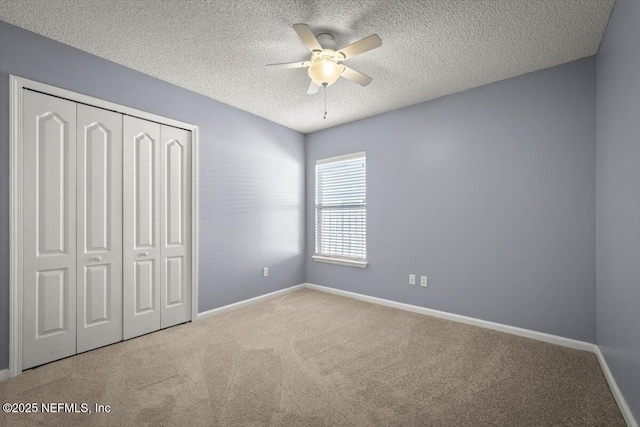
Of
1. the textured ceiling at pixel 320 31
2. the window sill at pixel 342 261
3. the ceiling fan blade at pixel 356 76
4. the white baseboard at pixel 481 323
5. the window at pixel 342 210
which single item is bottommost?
the white baseboard at pixel 481 323

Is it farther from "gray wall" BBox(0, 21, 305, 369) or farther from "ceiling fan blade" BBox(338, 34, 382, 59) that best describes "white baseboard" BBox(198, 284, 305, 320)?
"ceiling fan blade" BBox(338, 34, 382, 59)

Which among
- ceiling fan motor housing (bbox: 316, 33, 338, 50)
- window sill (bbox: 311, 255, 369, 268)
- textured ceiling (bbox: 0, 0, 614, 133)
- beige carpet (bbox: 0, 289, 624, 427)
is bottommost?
beige carpet (bbox: 0, 289, 624, 427)

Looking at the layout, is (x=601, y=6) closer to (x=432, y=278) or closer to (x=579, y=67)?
(x=579, y=67)

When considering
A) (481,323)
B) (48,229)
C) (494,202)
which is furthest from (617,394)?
(48,229)

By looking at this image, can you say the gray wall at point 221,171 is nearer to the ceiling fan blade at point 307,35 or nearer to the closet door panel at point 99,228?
the closet door panel at point 99,228

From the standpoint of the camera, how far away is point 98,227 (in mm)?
2613

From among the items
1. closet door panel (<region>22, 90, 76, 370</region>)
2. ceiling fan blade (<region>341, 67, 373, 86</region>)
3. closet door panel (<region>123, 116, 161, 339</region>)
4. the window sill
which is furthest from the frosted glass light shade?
the window sill

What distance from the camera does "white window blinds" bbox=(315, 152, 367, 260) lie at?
4238 mm

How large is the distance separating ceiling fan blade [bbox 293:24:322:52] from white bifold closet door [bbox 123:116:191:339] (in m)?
1.93

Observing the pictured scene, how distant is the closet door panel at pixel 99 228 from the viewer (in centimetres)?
252

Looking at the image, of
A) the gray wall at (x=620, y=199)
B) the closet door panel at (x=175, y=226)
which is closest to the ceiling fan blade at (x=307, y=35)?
the gray wall at (x=620, y=199)

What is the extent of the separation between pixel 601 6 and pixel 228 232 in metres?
3.93

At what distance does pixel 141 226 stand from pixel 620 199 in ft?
12.9

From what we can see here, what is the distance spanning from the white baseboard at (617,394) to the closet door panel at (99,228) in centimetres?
388
